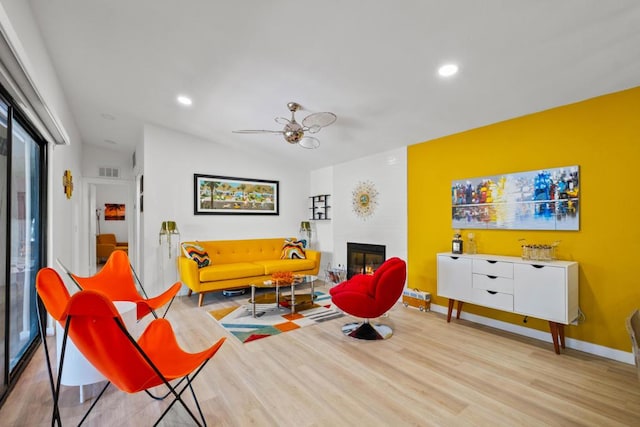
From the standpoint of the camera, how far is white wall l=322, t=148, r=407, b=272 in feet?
14.8

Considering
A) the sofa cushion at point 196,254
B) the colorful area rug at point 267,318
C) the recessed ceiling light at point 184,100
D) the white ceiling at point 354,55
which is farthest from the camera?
the sofa cushion at point 196,254

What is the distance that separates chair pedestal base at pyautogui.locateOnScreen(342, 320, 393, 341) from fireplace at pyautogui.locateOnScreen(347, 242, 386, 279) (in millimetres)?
1584

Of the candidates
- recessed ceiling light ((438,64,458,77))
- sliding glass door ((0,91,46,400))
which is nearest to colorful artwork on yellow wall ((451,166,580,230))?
recessed ceiling light ((438,64,458,77))

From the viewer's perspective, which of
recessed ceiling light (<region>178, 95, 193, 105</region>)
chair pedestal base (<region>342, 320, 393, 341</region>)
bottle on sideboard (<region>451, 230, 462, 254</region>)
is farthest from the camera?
recessed ceiling light (<region>178, 95, 193, 105</region>)

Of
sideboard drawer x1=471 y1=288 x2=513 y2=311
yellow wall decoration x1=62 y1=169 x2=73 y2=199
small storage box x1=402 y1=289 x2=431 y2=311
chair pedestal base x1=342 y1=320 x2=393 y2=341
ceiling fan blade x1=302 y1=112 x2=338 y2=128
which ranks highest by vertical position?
ceiling fan blade x1=302 y1=112 x2=338 y2=128

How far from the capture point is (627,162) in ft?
8.46

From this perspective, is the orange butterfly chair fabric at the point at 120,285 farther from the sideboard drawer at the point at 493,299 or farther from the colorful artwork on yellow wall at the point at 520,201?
the colorful artwork on yellow wall at the point at 520,201

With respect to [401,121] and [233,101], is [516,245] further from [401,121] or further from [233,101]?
[233,101]

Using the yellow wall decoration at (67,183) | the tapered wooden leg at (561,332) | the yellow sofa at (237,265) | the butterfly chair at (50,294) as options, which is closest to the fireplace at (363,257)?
the yellow sofa at (237,265)

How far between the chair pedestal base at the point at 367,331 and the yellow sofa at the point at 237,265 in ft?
5.05

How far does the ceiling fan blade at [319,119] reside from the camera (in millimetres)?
3055

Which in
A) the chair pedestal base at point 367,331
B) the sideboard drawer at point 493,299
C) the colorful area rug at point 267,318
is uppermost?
the sideboard drawer at point 493,299

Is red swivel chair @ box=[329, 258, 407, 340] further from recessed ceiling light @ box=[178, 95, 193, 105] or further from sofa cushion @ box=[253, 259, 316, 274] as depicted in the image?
recessed ceiling light @ box=[178, 95, 193, 105]

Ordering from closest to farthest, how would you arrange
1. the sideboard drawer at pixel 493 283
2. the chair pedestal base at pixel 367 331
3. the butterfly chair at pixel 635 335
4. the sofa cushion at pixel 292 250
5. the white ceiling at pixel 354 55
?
1. the butterfly chair at pixel 635 335
2. the white ceiling at pixel 354 55
3. the sideboard drawer at pixel 493 283
4. the chair pedestal base at pixel 367 331
5. the sofa cushion at pixel 292 250
